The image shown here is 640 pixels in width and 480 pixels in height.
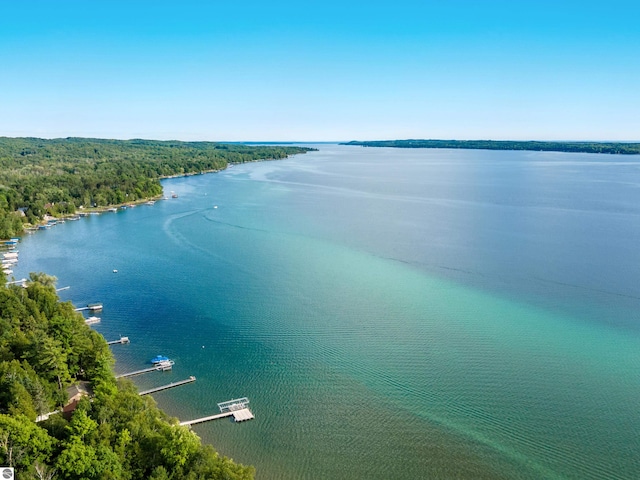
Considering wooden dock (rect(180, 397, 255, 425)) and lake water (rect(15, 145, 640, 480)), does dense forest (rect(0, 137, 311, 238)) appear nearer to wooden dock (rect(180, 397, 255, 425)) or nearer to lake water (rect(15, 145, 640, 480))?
lake water (rect(15, 145, 640, 480))

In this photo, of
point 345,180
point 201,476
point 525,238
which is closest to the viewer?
point 201,476

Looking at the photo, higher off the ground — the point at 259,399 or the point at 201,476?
the point at 201,476

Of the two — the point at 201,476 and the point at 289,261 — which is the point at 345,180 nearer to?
the point at 289,261

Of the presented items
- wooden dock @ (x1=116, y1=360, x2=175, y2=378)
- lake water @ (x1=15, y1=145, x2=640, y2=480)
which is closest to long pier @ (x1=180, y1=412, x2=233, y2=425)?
lake water @ (x1=15, y1=145, x2=640, y2=480)

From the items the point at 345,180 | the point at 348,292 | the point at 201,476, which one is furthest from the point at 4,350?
the point at 345,180

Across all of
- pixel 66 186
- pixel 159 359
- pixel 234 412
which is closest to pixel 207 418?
pixel 234 412

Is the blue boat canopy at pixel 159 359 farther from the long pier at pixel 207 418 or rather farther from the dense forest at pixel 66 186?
the dense forest at pixel 66 186

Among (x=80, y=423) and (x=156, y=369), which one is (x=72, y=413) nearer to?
(x=80, y=423)
